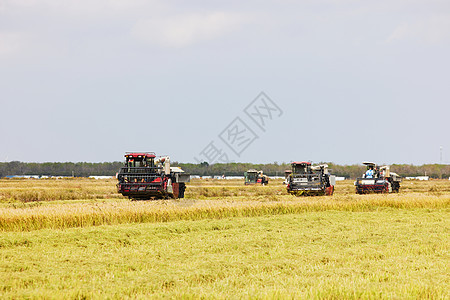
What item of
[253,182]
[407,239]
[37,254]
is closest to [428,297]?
[407,239]

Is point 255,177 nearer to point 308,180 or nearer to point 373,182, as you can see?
point 373,182

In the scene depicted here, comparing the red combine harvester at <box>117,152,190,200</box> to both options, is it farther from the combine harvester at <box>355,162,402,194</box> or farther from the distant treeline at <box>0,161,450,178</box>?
the distant treeline at <box>0,161,450,178</box>

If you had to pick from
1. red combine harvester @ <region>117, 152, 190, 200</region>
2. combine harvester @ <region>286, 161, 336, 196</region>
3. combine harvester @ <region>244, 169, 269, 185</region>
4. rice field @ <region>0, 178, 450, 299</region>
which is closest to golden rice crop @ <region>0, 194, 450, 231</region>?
rice field @ <region>0, 178, 450, 299</region>

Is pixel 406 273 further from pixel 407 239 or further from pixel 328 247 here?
pixel 407 239

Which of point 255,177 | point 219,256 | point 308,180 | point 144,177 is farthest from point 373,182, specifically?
point 255,177

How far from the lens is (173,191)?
25453 millimetres

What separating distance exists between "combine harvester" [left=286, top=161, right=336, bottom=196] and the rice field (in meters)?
10.9

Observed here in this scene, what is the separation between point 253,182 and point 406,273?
1902 inches

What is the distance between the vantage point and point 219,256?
9633mm

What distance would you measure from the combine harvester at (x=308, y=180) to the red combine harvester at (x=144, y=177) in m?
8.40

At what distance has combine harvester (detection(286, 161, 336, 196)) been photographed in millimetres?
29234

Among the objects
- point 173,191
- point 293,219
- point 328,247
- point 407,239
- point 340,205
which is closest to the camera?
point 328,247

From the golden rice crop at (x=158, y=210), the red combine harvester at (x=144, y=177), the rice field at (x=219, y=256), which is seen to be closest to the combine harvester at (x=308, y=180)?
the golden rice crop at (x=158, y=210)

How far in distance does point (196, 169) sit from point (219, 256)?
369 ft
